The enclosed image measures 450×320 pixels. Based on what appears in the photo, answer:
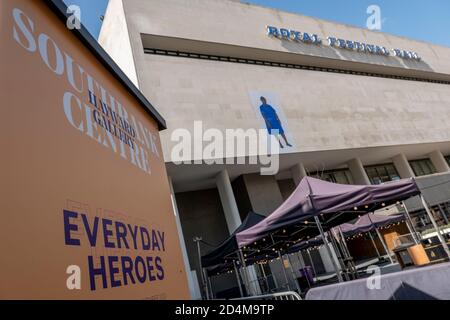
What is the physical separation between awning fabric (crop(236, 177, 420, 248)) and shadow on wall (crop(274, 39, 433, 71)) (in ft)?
58.1

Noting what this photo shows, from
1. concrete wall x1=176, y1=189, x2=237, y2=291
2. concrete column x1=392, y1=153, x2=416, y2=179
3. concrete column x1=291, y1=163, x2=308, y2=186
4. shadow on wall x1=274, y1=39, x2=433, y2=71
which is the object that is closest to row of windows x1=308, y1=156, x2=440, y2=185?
concrete column x1=392, y1=153, x2=416, y2=179

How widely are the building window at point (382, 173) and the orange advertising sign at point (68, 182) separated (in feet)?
88.1

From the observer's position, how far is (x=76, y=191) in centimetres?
204

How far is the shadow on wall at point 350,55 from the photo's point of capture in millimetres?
22875

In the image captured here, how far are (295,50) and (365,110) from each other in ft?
23.2

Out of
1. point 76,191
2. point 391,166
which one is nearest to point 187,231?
point 76,191

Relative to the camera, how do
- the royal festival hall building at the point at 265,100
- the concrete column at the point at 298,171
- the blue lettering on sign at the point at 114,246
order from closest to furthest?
the blue lettering on sign at the point at 114,246 < the royal festival hall building at the point at 265,100 < the concrete column at the point at 298,171

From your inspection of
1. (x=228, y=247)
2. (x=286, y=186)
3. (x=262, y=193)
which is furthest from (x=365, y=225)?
(x=286, y=186)

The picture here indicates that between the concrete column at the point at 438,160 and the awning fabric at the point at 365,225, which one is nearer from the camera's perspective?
the awning fabric at the point at 365,225

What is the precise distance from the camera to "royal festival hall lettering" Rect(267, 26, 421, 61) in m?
22.7

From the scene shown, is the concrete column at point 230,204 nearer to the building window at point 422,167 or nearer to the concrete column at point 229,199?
the concrete column at point 229,199

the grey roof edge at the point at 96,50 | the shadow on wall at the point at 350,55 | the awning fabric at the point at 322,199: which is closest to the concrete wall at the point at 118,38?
the shadow on wall at the point at 350,55

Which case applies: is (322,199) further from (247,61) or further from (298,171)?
(247,61)

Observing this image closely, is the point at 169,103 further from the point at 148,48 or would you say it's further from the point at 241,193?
the point at 241,193
